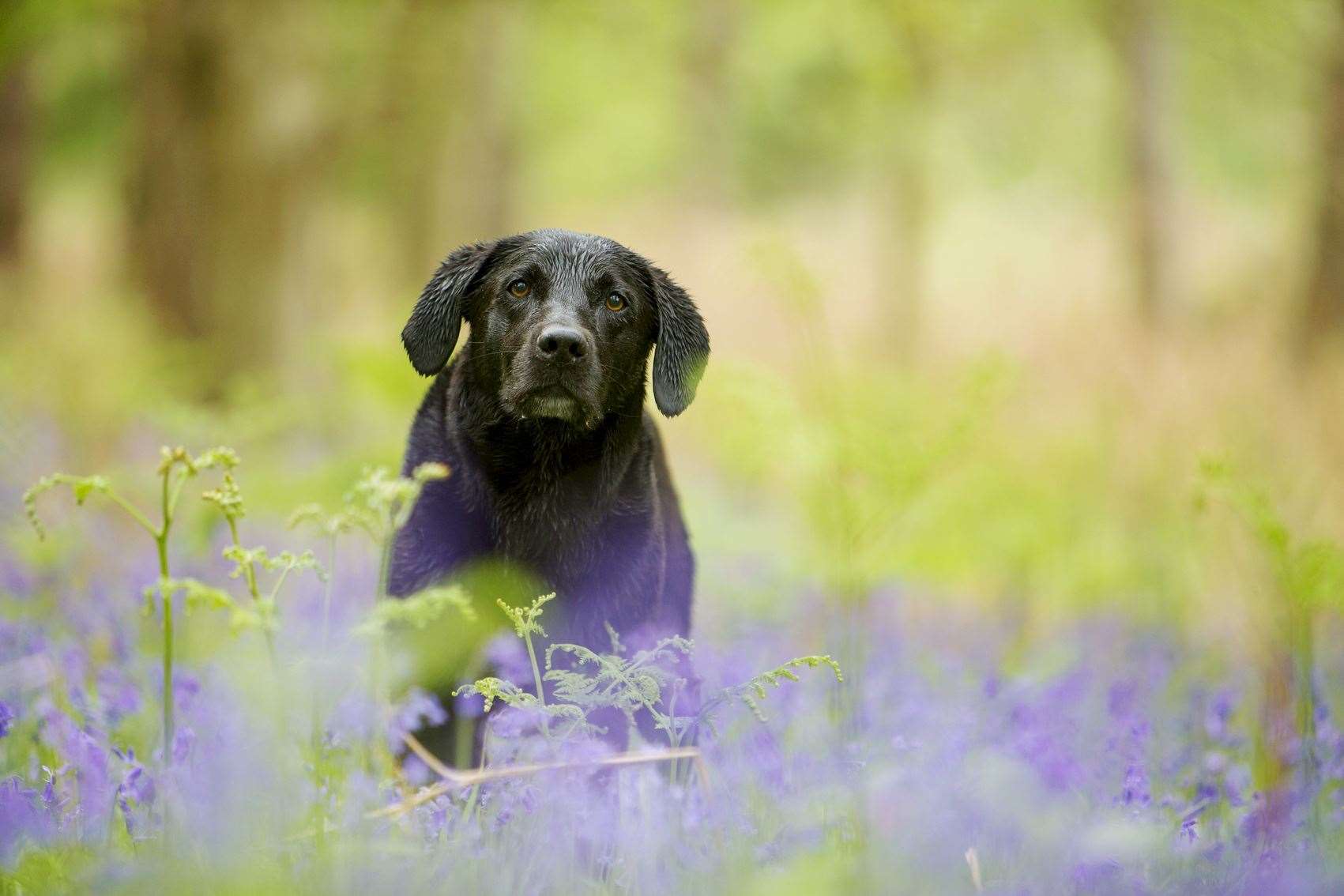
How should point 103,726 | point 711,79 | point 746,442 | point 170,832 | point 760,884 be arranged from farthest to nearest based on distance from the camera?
point 711,79, point 746,442, point 103,726, point 170,832, point 760,884

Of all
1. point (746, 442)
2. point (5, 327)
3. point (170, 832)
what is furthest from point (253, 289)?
point (170, 832)

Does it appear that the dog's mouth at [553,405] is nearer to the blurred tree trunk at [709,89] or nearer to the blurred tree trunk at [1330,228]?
the blurred tree trunk at [1330,228]

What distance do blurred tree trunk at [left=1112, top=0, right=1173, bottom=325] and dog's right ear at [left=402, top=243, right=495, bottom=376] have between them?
39.9 feet

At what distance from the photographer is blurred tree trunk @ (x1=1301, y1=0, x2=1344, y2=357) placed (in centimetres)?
957

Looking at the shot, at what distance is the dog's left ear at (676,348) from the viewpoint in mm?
3568

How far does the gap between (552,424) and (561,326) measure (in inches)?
13.7

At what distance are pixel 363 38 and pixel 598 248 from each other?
13036mm

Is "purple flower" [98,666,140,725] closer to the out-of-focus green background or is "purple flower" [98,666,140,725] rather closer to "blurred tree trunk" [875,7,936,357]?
the out-of-focus green background

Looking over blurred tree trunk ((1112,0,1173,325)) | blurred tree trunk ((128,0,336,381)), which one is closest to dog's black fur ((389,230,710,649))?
blurred tree trunk ((128,0,336,381))

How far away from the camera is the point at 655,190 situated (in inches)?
1205

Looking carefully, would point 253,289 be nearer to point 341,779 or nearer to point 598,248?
point 598,248

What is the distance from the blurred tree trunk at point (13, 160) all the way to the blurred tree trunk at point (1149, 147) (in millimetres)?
13161

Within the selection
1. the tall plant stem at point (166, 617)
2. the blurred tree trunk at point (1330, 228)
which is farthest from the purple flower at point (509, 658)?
the blurred tree trunk at point (1330, 228)

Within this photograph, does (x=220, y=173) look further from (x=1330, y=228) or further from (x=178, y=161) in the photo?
(x=1330, y=228)
